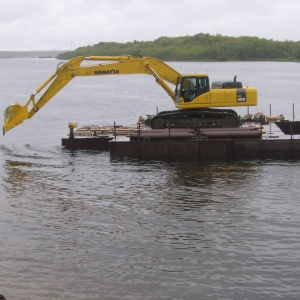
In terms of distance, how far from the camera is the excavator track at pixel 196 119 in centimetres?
3941

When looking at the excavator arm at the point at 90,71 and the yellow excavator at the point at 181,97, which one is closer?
the yellow excavator at the point at 181,97

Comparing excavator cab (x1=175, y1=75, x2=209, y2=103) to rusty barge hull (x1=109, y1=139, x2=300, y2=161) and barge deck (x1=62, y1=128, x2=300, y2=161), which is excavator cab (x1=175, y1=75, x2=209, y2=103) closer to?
barge deck (x1=62, y1=128, x2=300, y2=161)

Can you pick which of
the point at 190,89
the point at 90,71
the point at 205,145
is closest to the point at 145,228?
the point at 205,145

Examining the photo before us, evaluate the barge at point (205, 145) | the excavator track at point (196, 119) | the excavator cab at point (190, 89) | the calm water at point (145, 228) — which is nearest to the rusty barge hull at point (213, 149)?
the barge at point (205, 145)

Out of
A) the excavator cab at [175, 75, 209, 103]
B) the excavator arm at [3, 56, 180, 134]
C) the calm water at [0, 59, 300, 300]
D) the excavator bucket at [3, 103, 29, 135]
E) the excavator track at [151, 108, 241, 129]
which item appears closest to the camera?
the calm water at [0, 59, 300, 300]

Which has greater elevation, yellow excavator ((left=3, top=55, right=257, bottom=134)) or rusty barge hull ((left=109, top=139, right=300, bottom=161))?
yellow excavator ((left=3, top=55, right=257, bottom=134))

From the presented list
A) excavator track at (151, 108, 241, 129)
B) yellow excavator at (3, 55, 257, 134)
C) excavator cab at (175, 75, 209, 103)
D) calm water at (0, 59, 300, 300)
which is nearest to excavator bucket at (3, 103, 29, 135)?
yellow excavator at (3, 55, 257, 134)

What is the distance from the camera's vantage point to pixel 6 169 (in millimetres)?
35844

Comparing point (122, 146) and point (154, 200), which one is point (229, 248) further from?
point (122, 146)

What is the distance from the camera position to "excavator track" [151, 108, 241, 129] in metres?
39.4

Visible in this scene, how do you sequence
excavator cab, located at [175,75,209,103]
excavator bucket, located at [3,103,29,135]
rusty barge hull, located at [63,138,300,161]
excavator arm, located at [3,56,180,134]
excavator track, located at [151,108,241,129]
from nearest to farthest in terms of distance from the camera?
rusty barge hull, located at [63,138,300,161] → excavator cab, located at [175,75,209,103] → excavator bucket, located at [3,103,29,135] → excavator arm, located at [3,56,180,134] → excavator track, located at [151,108,241,129]

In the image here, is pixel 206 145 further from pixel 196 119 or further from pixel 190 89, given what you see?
pixel 190 89

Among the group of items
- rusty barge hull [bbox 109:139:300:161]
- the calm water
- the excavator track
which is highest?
the excavator track

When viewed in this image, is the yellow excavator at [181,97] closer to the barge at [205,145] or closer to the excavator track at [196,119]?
the excavator track at [196,119]
